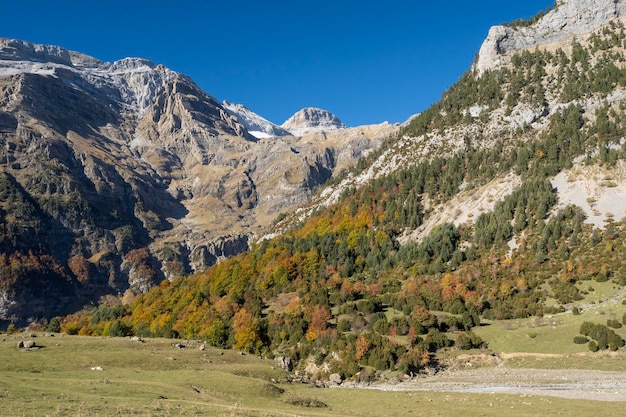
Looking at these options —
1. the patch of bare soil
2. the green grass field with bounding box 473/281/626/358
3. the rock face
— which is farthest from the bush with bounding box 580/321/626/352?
the rock face

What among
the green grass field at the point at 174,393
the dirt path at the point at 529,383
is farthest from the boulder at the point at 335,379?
the green grass field at the point at 174,393

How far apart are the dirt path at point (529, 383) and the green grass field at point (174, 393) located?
194 inches

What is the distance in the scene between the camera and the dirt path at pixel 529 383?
4809 cm

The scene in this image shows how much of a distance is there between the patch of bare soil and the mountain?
736 cm

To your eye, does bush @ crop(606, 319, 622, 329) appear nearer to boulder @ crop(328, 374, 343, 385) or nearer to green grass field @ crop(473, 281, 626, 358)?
green grass field @ crop(473, 281, 626, 358)

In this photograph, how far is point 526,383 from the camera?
185 feet

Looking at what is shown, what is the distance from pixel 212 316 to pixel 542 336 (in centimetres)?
8319

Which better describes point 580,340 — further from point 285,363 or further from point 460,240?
point 460,240

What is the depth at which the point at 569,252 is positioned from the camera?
10006 cm

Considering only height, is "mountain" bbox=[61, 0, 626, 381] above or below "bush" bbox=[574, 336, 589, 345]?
above

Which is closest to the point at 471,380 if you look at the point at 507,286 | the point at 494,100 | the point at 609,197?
the point at 507,286

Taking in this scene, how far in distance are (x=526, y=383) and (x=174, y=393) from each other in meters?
42.8

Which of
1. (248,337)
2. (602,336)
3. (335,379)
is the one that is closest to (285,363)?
(335,379)

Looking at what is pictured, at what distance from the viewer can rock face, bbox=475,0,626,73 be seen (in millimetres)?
182875
